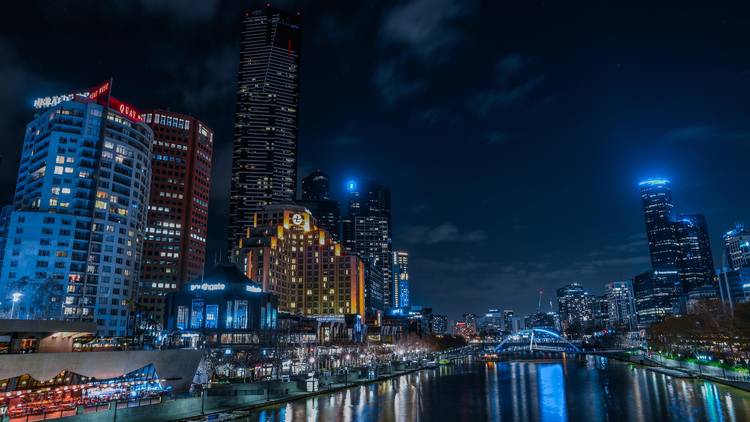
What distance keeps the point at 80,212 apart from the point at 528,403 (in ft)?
344

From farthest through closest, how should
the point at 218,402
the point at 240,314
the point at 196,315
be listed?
the point at 240,314 < the point at 196,315 < the point at 218,402

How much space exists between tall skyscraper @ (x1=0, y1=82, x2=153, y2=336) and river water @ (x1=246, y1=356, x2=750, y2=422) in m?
66.5

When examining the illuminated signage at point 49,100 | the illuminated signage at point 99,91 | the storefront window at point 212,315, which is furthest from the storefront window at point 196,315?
the illuminated signage at point 49,100

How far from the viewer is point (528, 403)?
262 ft

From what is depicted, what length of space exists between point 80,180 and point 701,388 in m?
136

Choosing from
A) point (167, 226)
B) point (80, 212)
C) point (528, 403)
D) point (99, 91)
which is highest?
point (99, 91)

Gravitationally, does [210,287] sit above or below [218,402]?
above

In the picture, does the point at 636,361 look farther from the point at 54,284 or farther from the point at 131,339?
the point at 54,284

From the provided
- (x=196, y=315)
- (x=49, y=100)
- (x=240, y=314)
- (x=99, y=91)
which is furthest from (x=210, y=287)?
(x=49, y=100)

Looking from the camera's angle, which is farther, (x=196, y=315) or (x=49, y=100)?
(x=49, y=100)

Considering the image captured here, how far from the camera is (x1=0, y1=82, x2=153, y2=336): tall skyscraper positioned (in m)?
111

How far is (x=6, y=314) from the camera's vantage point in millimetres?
103750

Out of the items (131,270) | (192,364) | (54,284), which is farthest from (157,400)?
(131,270)

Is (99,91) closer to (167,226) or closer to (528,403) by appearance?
(167,226)
